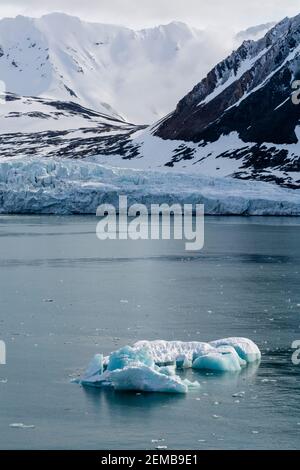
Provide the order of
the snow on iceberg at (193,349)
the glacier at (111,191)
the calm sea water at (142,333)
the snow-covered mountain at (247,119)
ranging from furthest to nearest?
the snow-covered mountain at (247,119) → the glacier at (111,191) → the snow on iceberg at (193,349) → the calm sea water at (142,333)

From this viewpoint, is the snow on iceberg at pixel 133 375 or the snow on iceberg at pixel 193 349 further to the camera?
the snow on iceberg at pixel 193 349

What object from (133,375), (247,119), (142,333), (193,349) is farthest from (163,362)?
(247,119)

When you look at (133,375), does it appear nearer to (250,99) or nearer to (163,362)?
(163,362)

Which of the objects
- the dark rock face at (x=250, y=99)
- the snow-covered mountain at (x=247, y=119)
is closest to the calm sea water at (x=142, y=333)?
the snow-covered mountain at (x=247, y=119)

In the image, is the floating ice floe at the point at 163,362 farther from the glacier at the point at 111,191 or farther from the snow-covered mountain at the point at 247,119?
the snow-covered mountain at the point at 247,119

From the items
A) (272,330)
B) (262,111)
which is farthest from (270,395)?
(262,111)

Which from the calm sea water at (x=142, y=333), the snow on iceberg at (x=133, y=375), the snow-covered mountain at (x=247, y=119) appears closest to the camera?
the calm sea water at (x=142, y=333)
